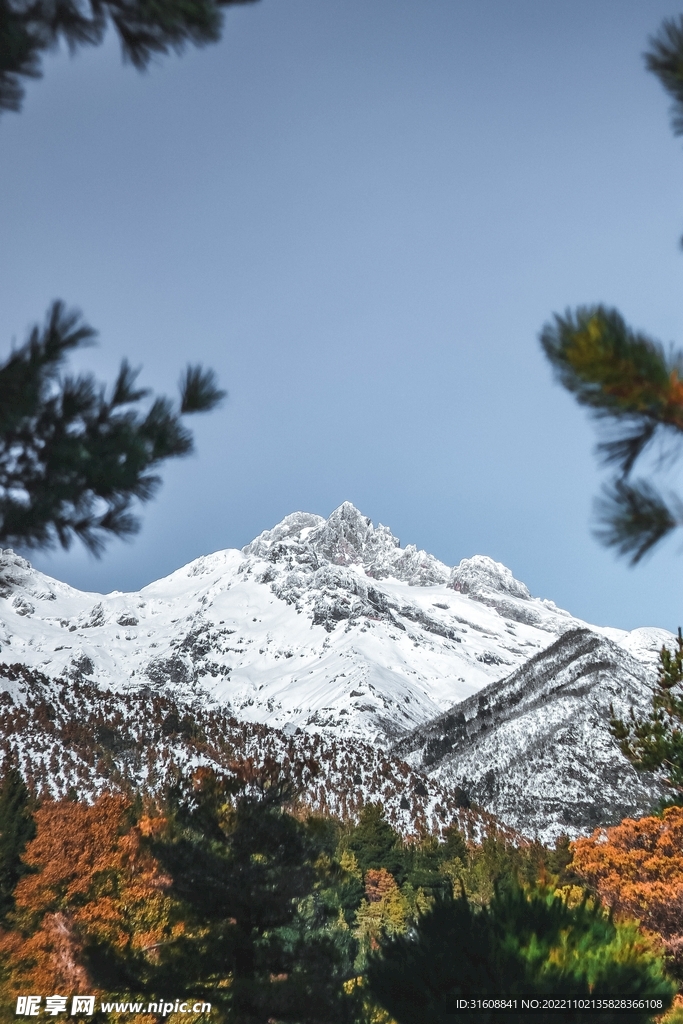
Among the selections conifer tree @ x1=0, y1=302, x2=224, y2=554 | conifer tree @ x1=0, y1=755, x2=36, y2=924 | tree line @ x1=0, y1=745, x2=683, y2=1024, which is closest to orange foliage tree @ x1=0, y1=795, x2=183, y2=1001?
tree line @ x1=0, y1=745, x2=683, y2=1024

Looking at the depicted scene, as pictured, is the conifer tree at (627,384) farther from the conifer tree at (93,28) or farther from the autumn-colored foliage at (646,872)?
the autumn-colored foliage at (646,872)

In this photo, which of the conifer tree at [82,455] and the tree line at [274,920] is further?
the tree line at [274,920]

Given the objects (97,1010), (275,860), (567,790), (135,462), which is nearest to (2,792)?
(97,1010)

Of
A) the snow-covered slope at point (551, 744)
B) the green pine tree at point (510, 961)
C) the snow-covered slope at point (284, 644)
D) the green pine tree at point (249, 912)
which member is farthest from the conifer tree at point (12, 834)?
the snow-covered slope at point (284, 644)

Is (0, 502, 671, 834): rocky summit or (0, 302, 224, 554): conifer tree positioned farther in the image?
(0, 502, 671, 834): rocky summit

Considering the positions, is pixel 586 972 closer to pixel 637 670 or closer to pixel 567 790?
pixel 567 790

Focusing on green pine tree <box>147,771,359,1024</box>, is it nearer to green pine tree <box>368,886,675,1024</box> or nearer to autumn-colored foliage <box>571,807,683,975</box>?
green pine tree <box>368,886,675,1024</box>

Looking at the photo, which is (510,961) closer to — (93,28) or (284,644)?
(93,28)
